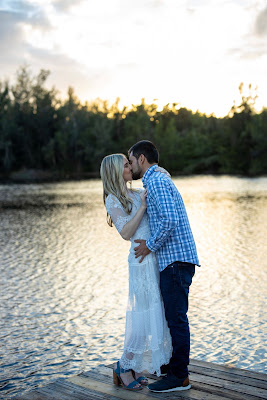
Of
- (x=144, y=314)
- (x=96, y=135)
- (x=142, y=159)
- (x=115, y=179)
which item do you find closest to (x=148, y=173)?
(x=142, y=159)

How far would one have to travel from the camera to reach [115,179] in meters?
3.74

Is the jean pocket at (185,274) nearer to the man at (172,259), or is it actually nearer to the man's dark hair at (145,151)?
the man at (172,259)

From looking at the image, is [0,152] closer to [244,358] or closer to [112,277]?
[112,277]

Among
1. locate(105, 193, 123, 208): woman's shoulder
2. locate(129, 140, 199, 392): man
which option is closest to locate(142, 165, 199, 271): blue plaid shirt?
locate(129, 140, 199, 392): man

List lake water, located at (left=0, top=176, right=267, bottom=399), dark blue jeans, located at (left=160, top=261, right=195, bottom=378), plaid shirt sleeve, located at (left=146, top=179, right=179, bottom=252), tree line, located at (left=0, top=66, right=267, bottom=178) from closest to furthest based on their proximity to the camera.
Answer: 1. plaid shirt sleeve, located at (left=146, top=179, right=179, bottom=252)
2. dark blue jeans, located at (left=160, top=261, right=195, bottom=378)
3. lake water, located at (left=0, top=176, right=267, bottom=399)
4. tree line, located at (left=0, top=66, right=267, bottom=178)

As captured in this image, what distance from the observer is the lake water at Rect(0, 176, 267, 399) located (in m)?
6.14

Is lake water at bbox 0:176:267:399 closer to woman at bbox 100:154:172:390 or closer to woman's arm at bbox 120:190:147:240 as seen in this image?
woman at bbox 100:154:172:390

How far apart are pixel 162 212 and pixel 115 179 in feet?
1.56

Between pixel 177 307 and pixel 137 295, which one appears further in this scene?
pixel 137 295

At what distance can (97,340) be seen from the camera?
6.79 m

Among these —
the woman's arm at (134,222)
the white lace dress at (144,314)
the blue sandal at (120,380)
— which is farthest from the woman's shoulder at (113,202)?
the blue sandal at (120,380)

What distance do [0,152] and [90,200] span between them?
41914 millimetres

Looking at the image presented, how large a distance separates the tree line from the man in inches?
2551

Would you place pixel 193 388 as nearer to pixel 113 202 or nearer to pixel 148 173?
pixel 113 202
